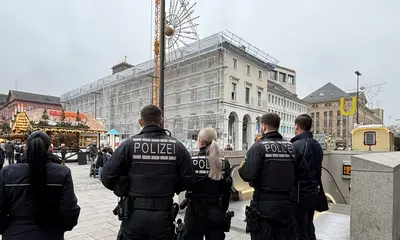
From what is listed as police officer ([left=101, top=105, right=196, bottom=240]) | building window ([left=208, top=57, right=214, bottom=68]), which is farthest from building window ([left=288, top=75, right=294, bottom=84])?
police officer ([left=101, top=105, right=196, bottom=240])

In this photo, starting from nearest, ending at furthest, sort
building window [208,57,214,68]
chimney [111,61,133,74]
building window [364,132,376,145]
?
1. building window [364,132,376,145]
2. building window [208,57,214,68]
3. chimney [111,61,133,74]

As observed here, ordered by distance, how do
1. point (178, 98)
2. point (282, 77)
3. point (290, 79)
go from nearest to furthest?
point (178, 98)
point (282, 77)
point (290, 79)

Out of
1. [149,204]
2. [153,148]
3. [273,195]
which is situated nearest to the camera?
[149,204]

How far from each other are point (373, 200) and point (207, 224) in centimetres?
237

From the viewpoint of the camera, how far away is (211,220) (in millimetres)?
2979

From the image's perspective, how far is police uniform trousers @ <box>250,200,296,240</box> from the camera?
3.03 m

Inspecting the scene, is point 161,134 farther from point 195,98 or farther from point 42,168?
point 195,98

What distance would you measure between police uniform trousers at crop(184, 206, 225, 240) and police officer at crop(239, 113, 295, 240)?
348 millimetres

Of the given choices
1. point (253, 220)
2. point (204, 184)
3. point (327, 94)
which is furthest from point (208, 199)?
point (327, 94)

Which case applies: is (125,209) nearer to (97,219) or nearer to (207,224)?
(207,224)

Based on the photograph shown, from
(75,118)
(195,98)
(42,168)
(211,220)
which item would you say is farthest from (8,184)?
(195,98)

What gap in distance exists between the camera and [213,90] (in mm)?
36969

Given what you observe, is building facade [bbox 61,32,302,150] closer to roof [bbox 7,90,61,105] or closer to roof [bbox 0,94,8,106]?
roof [bbox 7,90,61,105]

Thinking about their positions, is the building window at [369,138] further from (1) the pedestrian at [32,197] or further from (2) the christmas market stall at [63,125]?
(2) the christmas market stall at [63,125]
